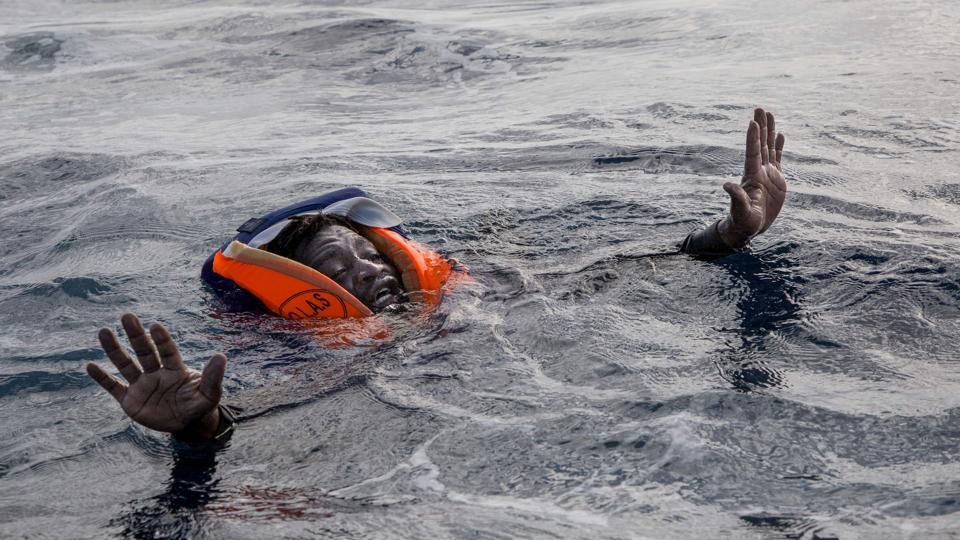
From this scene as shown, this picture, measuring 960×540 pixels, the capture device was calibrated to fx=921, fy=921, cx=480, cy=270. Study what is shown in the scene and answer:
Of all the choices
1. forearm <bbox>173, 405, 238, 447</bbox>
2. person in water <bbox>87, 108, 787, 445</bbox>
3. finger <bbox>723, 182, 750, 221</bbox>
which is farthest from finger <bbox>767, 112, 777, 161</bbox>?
forearm <bbox>173, 405, 238, 447</bbox>

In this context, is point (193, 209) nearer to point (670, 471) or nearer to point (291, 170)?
point (291, 170)

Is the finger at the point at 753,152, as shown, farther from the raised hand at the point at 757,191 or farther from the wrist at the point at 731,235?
the wrist at the point at 731,235

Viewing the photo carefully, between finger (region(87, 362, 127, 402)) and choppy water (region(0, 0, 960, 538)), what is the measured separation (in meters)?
0.44

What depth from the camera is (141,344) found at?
10.7ft

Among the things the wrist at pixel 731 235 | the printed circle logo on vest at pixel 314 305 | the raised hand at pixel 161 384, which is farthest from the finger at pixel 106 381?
the wrist at pixel 731 235

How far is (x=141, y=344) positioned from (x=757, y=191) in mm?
3290

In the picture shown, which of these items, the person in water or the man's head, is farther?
the man's head

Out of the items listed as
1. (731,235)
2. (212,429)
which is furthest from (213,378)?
(731,235)

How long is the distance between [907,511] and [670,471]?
755 mm

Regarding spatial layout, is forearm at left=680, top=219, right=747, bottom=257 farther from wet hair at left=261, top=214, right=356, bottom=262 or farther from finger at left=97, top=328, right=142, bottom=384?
finger at left=97, top=328, right=142, bottom=384

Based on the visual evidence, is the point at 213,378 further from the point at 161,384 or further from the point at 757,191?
the point at 757,191

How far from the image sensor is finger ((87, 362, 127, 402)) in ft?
10.3

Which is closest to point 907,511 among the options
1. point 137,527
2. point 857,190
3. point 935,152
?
point 137,527

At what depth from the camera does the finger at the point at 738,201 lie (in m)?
4.73
